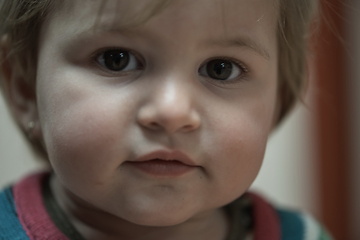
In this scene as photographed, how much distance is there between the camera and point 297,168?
1.28 meters

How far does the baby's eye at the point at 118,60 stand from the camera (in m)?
0.50

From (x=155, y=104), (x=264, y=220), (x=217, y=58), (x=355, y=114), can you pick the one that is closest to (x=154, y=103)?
(x=155, y=104)

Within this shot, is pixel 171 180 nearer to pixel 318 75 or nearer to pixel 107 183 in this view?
pixel 107 183

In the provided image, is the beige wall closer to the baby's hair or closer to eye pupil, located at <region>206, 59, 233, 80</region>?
the baby's hair

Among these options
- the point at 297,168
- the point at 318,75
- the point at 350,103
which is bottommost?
the point at 297,168

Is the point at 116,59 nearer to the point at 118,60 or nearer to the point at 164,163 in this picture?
the point at 118,60

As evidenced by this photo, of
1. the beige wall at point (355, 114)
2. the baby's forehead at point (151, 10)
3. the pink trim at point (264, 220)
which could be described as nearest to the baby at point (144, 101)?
the baby's forehead at point (151, 10)

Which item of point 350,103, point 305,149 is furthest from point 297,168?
point 350,103

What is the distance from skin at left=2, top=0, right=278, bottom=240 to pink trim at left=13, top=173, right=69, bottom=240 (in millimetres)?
79

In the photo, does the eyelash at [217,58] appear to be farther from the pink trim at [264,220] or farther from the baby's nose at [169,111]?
the pink trim at [264,220]

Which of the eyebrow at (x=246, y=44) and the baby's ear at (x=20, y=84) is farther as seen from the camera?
the baby's ear at (x=20, y=84)

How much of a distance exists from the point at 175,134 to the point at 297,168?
89 cm

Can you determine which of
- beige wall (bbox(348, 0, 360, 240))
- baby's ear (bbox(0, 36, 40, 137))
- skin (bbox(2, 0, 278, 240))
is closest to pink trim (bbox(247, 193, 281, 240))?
skin (bbox(2, 0, 278, 240))

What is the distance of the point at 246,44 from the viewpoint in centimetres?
52
